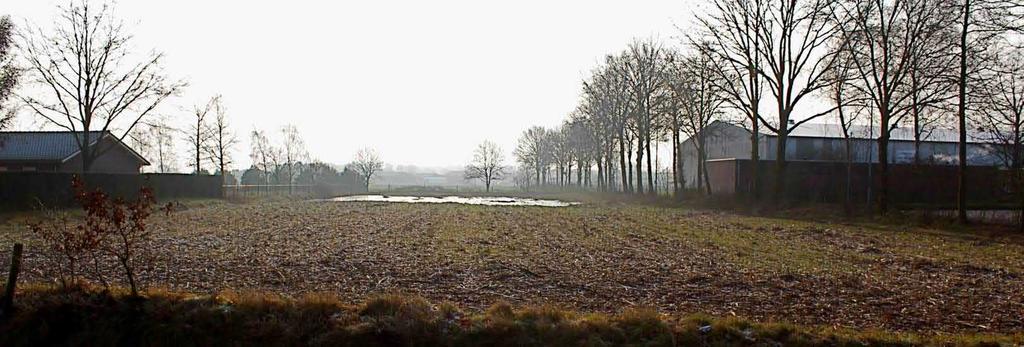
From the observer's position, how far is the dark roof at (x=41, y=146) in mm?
44362

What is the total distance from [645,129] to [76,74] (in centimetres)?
3285

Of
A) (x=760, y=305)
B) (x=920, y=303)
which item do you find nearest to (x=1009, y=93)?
(x=920, y=303)

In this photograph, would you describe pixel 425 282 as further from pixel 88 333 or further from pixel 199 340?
pixel 88 333

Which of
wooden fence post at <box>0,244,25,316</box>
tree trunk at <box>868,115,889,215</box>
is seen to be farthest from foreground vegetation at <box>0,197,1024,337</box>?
tree trunk at <box>868,115,889,215</box>

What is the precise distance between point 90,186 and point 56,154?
14.5m

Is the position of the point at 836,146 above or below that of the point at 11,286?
above

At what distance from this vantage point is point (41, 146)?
46.2 meters

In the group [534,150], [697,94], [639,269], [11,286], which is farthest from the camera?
[534,150]

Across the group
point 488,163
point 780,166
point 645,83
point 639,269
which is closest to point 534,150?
point 488,163

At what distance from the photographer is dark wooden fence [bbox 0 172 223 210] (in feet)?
95.9

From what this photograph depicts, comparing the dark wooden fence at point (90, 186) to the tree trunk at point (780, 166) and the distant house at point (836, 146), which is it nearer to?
the tree trunk at point (780, 166)

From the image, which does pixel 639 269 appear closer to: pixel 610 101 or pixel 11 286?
pixel 11 286

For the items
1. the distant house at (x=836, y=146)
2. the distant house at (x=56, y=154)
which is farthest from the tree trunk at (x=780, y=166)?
the distant house at (x=56, y=154)

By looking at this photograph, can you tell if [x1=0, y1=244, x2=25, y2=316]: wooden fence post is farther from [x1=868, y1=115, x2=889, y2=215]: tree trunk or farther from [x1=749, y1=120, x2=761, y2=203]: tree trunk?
[x1=749, y1=120, x2=761, y2=203]: tree trunk
